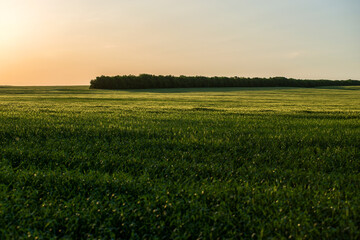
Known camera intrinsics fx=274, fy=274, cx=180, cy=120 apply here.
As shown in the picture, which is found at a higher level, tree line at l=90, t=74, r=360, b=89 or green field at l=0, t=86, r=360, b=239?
tree line at l=90, t=74, r=360, b=89

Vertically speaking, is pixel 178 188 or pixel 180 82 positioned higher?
pixel 180 82

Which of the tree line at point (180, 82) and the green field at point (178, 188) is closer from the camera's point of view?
the green field at point (178, 188)

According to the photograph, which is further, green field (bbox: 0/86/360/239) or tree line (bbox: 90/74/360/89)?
tree line (bbox: 90/74/360/89)

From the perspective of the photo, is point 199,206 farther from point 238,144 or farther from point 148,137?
point 148,137

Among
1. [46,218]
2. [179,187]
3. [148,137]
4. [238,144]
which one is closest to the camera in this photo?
[46,218]

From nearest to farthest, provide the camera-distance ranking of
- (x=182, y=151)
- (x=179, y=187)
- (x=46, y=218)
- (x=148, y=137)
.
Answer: (x=46, y=218) → (x=179, y=187) → (x=182, y=151) → (x=148, y=137)

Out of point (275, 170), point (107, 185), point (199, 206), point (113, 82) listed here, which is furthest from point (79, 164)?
point (113, 82)

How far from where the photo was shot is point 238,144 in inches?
248

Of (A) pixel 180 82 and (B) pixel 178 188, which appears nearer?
(B) pixel 178 188

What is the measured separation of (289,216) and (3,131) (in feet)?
23.1

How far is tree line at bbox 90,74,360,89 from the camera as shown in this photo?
269ft

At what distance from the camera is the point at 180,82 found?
86688 millimetres

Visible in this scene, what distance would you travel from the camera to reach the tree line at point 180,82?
269ft

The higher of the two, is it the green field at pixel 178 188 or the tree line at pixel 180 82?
the tree line at pixel 180 82
